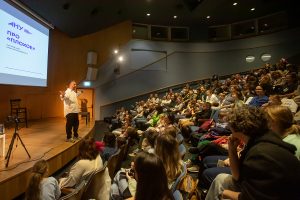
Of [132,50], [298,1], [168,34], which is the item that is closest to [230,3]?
[298,1]

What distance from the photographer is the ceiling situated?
27.0ft

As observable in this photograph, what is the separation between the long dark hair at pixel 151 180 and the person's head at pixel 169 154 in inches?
25.1

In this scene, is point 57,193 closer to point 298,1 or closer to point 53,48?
point 53,48

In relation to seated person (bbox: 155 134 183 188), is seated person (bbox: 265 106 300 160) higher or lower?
higher

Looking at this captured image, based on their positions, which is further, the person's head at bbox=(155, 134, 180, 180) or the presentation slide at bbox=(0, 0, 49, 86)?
the presentation slide at bbox=(0, 0, 49, 86)

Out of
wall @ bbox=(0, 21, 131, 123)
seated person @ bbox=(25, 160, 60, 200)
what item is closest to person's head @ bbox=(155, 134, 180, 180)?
seated person @ bbox=(25, 160, 60, 200)

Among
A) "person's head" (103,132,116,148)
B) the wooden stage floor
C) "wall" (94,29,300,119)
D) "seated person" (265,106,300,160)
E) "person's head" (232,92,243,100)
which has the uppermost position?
"wall" (94,29,300,119)

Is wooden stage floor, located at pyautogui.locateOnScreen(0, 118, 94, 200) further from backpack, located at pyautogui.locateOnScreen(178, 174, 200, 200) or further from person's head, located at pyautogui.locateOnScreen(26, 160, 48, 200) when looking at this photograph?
backpack, located at pyautogui.locateOnScreen(178, 174, 200, 200)

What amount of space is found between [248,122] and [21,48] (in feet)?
15.2

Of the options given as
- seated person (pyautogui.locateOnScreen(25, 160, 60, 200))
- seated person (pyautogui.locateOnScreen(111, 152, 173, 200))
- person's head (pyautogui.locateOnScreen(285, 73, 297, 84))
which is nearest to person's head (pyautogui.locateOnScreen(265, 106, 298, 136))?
seated person (pyautogui.locateOnScreen(111, 152, 173, 200))

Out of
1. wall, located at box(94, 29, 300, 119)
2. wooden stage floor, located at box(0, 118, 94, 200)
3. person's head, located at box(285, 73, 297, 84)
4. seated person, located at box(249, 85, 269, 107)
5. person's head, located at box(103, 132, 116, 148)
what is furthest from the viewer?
wall, located at box(94, 29, 300, 119)

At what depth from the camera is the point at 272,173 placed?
4.18 feet

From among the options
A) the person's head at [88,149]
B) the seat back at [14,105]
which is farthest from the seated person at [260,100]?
the seat back at [14,105]

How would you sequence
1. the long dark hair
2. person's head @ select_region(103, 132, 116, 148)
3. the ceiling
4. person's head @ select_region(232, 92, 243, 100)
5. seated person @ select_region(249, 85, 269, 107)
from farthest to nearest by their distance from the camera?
the ceiling
person's head @ select_region(232, 92, 243, 100)
seated person @ select_region(249, 85, 269, 107)
person's head @ select_region(103, 132, 116, 148)
the long dark hair
